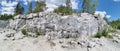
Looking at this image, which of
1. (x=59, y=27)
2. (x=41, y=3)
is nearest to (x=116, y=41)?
(x=59, y=27)

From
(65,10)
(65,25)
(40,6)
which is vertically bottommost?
(65,25)

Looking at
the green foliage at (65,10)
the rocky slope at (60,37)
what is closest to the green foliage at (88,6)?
the green foliage at (65,10)

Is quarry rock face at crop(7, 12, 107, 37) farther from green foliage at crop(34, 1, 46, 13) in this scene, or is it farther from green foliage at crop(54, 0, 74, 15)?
green foliage at crop(34, 1, 46, 13)

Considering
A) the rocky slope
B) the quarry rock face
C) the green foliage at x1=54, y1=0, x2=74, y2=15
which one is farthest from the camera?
the green foliage at x1=54, y1=0, x2=74, y2=15

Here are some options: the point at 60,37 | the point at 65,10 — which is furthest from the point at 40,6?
the point at 60,37

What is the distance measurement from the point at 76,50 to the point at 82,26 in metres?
5.59

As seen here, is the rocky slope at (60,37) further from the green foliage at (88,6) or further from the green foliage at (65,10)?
the green foliage at (88,6)

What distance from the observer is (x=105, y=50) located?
2986cm

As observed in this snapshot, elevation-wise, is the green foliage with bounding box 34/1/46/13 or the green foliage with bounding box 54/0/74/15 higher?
the green foliage with bounding box 34/1/46/13

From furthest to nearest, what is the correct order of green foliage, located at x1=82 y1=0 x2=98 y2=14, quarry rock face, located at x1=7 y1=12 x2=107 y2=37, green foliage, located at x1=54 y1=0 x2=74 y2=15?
green foliage, located at x1=82 y1=0 x2=98 y2=14 → green foliage, located at x1=54 y1=0 x2=74 y2=15 → quarry rock face, located at x1=7 y1=12 x2=107 y2=37

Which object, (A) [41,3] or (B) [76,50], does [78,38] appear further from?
(A) [41,3]

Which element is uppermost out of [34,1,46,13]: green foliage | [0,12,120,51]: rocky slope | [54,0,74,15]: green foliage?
[34,1,46,13]: green foliage

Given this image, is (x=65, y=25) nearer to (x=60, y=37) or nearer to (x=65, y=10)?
(x=60, y=37)

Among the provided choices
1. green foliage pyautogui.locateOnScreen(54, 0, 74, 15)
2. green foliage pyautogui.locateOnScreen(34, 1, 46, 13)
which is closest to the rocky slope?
green foliage pyautogui.locateOnScreen(54, 0, 74, 15)
